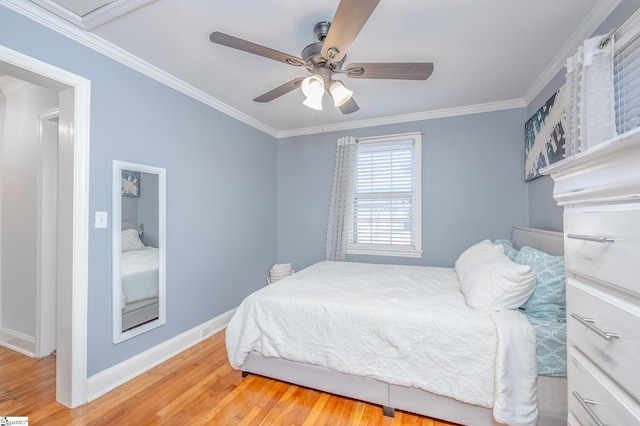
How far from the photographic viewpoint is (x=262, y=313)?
1.97m

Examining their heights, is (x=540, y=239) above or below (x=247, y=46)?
below

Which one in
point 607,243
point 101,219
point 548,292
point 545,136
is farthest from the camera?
point 545,136

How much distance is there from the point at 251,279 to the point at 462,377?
103 inches

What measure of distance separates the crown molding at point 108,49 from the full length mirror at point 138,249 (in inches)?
31.1

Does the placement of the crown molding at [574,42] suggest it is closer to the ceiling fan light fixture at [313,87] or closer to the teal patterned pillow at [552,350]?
the ceiling fan light fixture at [313,87]

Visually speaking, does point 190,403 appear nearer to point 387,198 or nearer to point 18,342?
point 18,342

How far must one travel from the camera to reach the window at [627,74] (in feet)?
4.54

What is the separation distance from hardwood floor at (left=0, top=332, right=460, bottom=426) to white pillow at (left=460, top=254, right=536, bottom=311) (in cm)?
75

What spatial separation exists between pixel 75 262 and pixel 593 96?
3.30m

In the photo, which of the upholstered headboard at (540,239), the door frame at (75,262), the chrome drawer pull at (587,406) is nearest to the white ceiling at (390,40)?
the door frame at (75,262)

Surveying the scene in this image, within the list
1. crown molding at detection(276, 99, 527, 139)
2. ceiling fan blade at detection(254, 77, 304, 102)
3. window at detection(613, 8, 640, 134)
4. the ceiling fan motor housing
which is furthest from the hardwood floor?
crown molding at detection(276, 99, 527, 139)

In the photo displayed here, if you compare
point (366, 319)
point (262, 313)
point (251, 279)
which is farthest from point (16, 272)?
point (366, 319)

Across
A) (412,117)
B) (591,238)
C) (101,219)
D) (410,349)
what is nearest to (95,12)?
(101,219)

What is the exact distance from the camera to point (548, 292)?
1.54 meters
